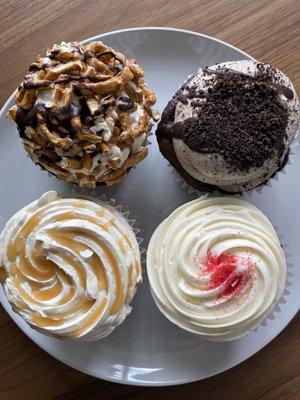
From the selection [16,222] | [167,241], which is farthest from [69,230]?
[167,241]

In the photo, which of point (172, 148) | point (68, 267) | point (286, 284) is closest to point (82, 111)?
A: point (172, 148)

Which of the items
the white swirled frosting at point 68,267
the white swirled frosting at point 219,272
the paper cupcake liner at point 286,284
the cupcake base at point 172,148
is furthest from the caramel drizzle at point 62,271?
the paper cupcake liner at point 286,284

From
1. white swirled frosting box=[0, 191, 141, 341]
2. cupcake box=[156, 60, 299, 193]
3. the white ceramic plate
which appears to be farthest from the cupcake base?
white swirled frosting box=[0, 191, 141, 341]

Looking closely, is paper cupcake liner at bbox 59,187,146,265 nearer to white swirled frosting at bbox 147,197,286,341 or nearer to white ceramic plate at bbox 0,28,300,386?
white ceramic plate at bbox 0,28,300,386

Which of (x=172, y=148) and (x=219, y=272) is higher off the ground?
(x=172, y=148)

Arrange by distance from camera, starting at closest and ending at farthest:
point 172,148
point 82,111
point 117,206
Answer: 1. point 82,111
2. point 172,148
3. point 117,206

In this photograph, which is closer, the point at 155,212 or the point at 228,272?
the point at 228,272

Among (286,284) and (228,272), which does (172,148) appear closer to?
(228,272)

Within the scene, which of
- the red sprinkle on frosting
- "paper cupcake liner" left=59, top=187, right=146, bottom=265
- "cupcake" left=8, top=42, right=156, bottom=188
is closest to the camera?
"cupcake" left=8, top=42, right=156, bottom=188
